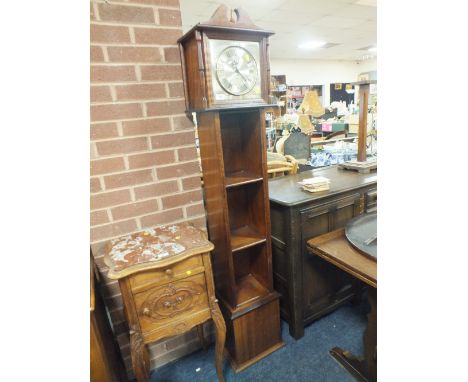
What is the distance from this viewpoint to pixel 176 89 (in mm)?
1422

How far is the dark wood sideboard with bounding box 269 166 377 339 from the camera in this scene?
5.49ft

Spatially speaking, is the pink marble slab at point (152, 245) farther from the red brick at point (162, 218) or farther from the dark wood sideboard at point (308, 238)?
the dark wood sideboard at point (308, 238)

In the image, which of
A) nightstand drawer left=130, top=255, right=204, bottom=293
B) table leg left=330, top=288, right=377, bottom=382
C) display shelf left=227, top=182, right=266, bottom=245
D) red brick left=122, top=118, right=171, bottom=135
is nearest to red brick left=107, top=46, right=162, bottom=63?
red brick left=122, top=118, right=171, bottom=135

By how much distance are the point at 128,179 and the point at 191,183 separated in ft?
1.09

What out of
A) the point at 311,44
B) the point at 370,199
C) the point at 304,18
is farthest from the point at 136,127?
the point at 311,44

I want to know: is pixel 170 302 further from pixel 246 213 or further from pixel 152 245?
pixel 246 213

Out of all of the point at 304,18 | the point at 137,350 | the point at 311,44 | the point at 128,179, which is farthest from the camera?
the point at 311,44

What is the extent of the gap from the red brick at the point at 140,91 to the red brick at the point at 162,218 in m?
0.59

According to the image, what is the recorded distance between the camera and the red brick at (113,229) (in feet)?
4.55

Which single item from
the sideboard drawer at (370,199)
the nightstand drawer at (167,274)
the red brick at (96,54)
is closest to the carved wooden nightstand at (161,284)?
the nightstand drawer at (167,274)

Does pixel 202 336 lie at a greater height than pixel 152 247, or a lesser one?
lesser

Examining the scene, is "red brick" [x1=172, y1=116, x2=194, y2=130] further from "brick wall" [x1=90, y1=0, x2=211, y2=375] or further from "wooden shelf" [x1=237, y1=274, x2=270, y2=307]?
"wooden shelf" [x1=237, y1=274, x2=270, y2=307]

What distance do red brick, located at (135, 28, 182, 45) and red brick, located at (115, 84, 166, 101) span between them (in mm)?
193
